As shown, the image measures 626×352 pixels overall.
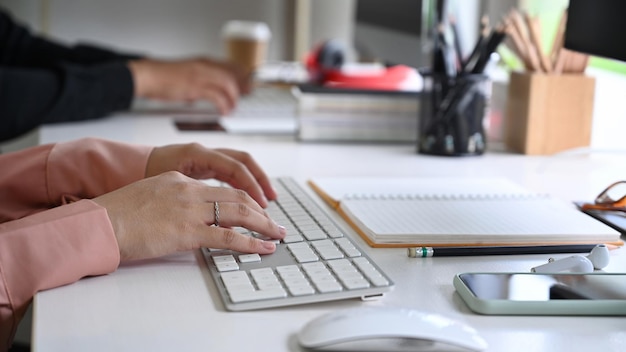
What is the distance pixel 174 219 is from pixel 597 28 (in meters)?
0.50

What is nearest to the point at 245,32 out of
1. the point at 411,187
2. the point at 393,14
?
the point at 393,14

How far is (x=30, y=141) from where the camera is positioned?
66.8 inches

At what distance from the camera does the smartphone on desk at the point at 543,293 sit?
0.67 meters

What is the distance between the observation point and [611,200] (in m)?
1.02

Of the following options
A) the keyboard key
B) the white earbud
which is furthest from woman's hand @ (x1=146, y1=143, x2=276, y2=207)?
the white earbud

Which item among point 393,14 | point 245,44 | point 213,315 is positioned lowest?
point 213,315

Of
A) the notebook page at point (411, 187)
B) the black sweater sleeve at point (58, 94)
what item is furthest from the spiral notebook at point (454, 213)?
the black sweater sleeve at point (58, 94)

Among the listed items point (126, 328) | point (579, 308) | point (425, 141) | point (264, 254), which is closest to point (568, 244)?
point (579, 308)

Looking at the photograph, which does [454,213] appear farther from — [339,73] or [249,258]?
[339,73]

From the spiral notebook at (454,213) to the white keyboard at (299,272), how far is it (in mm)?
79

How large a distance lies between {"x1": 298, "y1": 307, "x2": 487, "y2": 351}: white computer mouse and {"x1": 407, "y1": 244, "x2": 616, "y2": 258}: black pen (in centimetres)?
24

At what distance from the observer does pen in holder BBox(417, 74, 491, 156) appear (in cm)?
140

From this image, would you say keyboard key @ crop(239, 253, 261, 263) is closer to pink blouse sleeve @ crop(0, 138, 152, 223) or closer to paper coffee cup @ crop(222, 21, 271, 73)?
pink blouse sleeve @ crop(0, 138, 152, 223)

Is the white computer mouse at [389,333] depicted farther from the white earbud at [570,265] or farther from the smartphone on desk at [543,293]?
the white earbud at [570,265]
